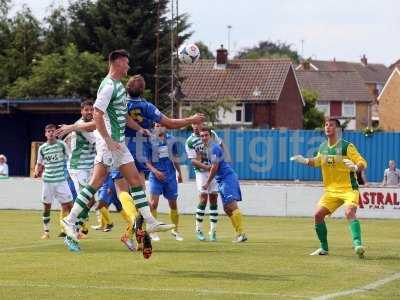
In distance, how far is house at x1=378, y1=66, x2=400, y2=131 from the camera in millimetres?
106125

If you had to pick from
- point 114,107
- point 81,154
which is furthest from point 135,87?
point 81,154

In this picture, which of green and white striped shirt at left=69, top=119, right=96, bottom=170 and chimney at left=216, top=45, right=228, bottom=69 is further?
chimney at left=216, top=45, right=228, bottom=69

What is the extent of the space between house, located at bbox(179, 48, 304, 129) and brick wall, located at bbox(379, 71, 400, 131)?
18297mm

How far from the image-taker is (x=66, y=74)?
213ft

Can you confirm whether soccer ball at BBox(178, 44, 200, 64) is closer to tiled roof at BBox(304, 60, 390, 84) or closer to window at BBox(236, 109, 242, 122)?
window at BBox(236, 109, 242, 122)

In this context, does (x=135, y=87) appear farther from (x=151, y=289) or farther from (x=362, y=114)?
(x=362, y=114)

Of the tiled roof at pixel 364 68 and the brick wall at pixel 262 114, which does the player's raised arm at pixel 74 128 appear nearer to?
the brick wall at pixel 262 114

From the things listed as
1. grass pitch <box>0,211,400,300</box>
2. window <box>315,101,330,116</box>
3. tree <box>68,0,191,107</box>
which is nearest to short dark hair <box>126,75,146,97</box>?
grass pitch <box>0,211,400,300</box>

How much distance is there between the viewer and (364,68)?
154500mm

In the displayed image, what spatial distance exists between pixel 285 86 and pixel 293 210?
61.6m

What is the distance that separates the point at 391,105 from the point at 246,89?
25.0 meters

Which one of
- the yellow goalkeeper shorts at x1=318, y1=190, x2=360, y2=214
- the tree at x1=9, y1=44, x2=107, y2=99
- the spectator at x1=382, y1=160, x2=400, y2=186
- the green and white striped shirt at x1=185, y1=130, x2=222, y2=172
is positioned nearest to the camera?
the yellow goalkeeper shorts at x1=318, y1=190, x2=360, y2=214

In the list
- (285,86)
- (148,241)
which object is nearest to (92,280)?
(148,241)

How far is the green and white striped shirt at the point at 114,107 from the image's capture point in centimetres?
1324
